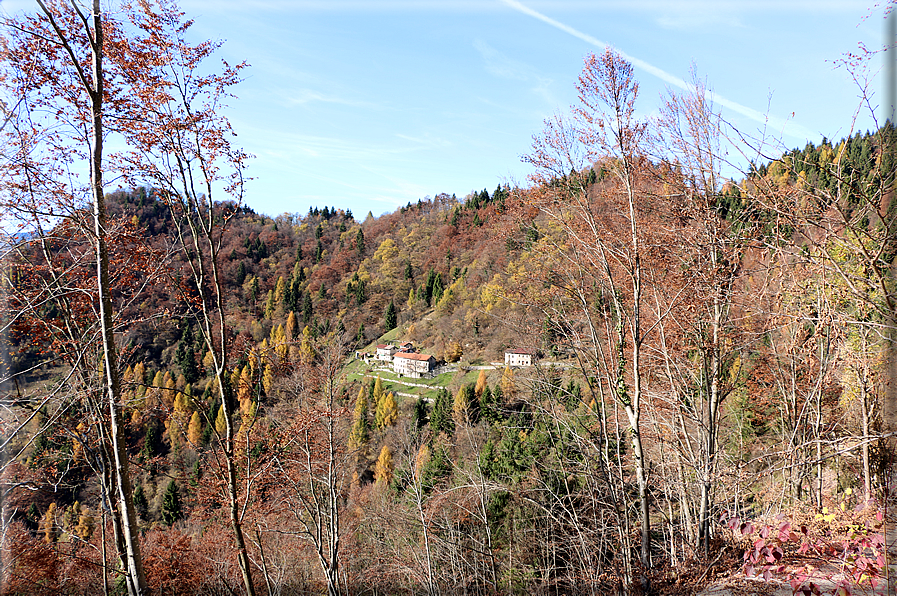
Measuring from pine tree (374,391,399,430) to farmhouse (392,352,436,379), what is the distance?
1143cm

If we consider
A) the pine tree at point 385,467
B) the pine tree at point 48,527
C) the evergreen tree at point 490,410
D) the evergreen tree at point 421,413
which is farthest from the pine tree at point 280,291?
the pine tree at point 48,527

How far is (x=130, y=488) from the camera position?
3488mm

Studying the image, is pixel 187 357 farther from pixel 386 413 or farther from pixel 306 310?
pixel 386 413

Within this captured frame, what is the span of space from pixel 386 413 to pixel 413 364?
13592mm

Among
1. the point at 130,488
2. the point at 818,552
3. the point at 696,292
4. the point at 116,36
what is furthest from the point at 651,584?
the point at 116,36

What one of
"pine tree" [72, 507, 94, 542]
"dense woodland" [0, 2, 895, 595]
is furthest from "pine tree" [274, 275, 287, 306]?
"dense woodland" [0, 2, 895, 595]

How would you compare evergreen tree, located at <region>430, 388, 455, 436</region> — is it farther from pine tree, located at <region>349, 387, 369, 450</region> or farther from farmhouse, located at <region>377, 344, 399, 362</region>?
farmhouse, located at <region>377, 344, 399, 362</region>

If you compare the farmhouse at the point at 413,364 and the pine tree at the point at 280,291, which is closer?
the farmhouse at the point at 413,364

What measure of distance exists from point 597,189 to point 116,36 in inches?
248

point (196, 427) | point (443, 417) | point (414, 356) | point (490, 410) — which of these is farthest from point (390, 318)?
point (490, 410)

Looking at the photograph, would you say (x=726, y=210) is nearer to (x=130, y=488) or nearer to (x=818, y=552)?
(x=818, y=552)

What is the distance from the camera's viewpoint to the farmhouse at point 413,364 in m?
51.1

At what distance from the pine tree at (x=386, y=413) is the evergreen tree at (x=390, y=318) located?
95.0ft

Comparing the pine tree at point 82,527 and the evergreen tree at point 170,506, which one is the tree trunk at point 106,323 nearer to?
the pine tree at point 82,527
